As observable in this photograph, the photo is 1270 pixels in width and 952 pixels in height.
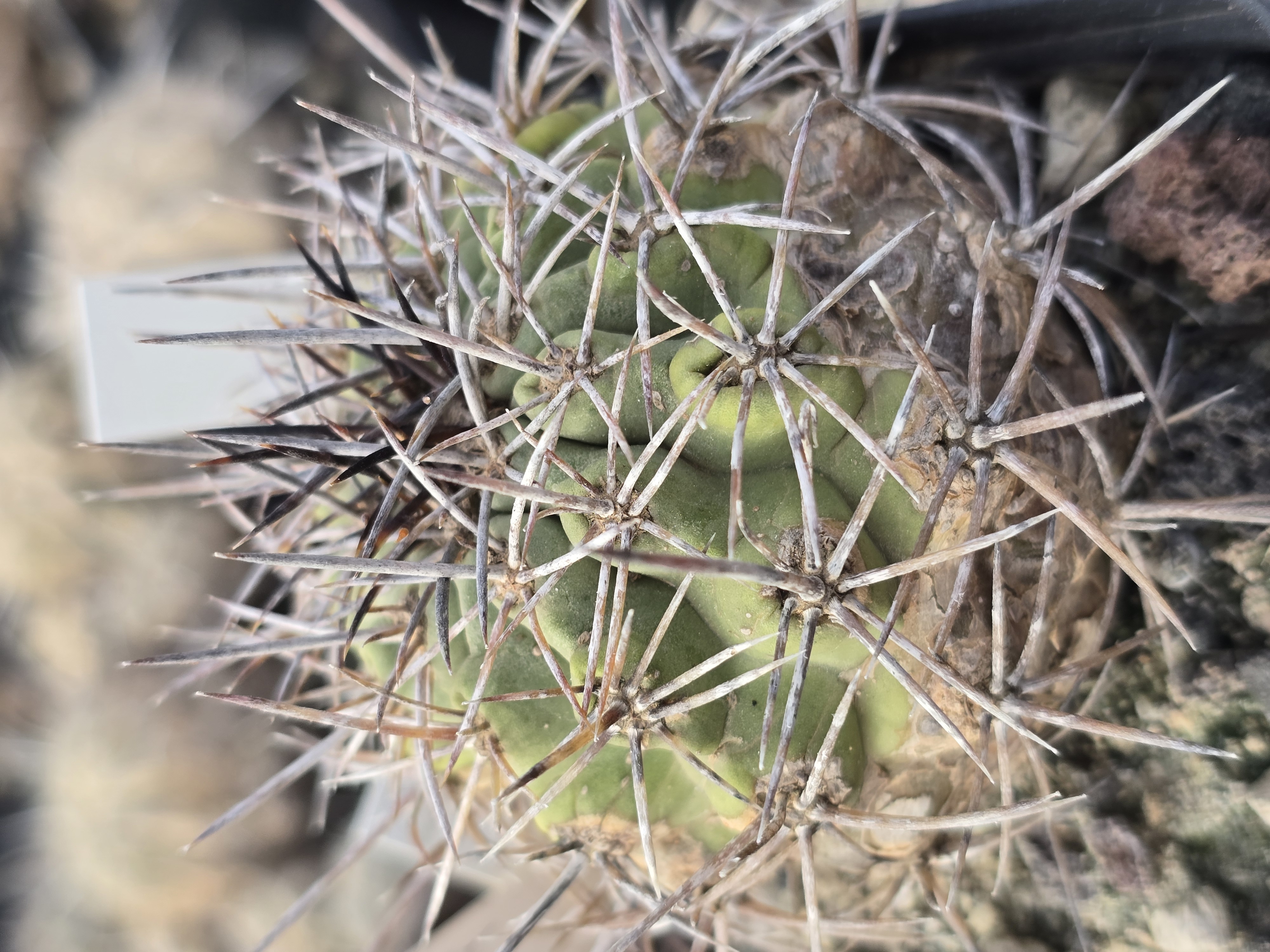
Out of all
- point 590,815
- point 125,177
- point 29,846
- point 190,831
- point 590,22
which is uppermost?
point 590,22

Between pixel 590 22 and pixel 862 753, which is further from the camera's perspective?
pixel 590 22

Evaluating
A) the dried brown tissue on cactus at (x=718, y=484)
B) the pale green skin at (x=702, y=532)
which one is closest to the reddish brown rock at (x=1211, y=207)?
the dried brown tissue on cactus at (x=718, y=484)

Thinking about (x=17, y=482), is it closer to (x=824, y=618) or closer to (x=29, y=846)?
(x=29, y=846)

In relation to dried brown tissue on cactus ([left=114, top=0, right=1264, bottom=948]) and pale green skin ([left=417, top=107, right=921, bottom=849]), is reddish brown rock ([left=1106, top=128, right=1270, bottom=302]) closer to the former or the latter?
dried brown tissue on cactus ([left=114, top=0, right=1264, bottom=948])

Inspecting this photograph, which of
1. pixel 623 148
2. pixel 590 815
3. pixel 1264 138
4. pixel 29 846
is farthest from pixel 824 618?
pixel 29 846

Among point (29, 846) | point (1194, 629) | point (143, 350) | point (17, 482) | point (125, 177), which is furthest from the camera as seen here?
point (29, 846)

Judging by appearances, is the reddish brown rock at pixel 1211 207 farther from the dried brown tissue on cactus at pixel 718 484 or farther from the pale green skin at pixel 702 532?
the pale green skin at pixel 702 532

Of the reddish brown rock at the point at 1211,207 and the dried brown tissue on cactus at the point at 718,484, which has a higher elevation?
the reddish brown rock at the point at 1211,207

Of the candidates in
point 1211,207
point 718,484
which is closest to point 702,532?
point 718,484
